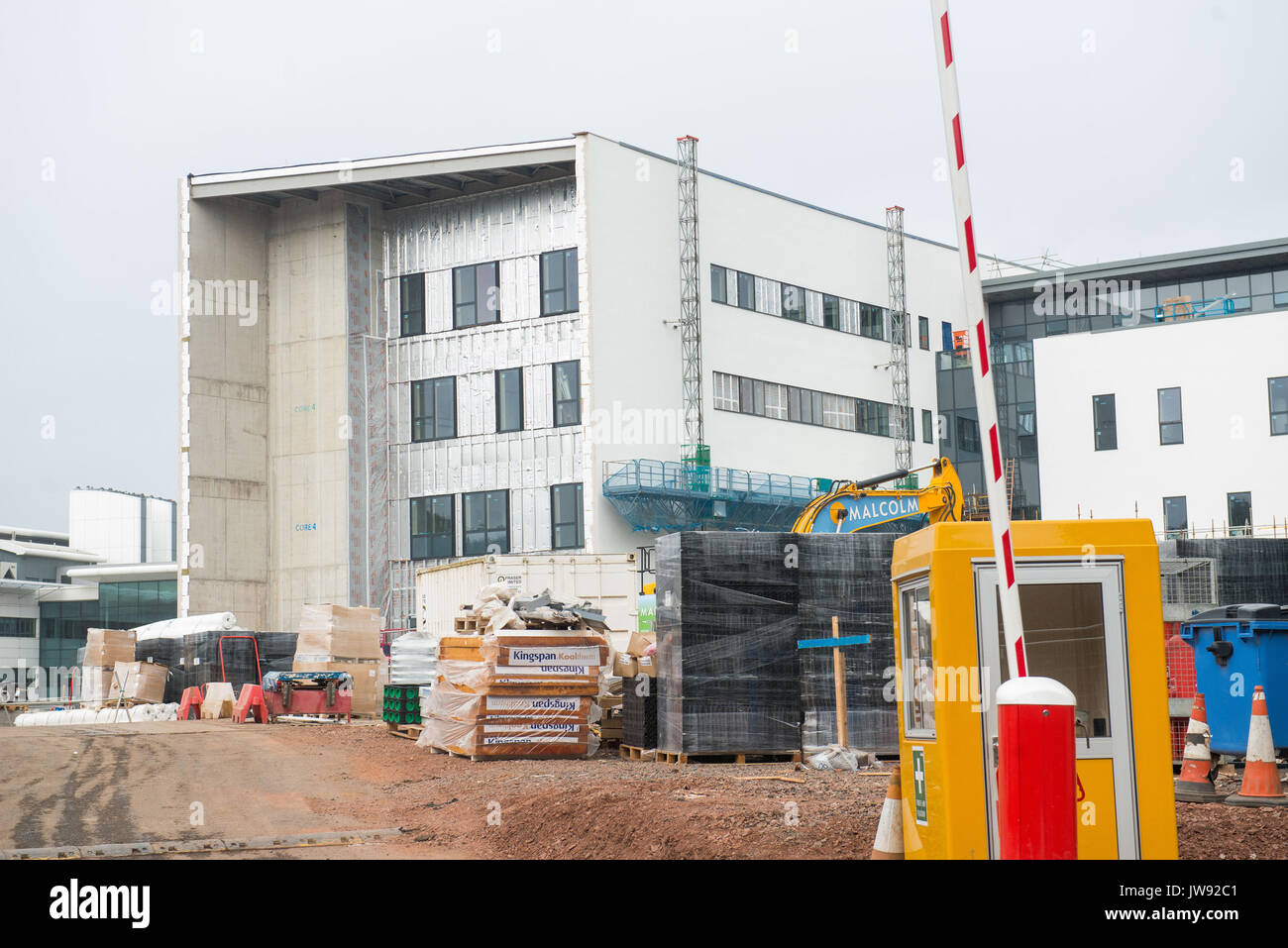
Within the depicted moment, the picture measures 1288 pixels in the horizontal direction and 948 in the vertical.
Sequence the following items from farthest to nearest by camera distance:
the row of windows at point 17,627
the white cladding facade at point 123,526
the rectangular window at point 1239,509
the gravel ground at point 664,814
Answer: the white cladding facade at point 123,526
the row of windows at point 17,627
the rectangular window at point 1239,509
the gravel ground at point 664,814

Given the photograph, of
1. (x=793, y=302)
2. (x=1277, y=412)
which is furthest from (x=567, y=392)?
(x=1277, y=412)

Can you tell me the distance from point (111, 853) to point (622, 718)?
392 inches

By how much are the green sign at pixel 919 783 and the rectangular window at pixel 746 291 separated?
128ft

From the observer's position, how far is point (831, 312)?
4912 cm

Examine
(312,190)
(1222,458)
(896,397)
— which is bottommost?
(1222,458)

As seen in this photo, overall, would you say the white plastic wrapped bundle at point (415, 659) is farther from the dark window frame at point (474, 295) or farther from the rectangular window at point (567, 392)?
the dark window frame at point (474, 295)

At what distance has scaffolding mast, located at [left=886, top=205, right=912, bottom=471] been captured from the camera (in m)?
50.5

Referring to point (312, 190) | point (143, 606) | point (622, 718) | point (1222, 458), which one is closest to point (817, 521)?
point (622, 718)

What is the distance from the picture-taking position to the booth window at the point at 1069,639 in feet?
23.5

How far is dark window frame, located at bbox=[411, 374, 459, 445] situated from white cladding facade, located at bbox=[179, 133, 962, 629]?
0.49ft

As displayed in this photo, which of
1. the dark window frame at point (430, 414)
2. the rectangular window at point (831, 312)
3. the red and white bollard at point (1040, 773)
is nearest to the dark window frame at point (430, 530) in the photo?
the dark window frame at point (430, 414)

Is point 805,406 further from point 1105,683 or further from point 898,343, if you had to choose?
point 1105,683
